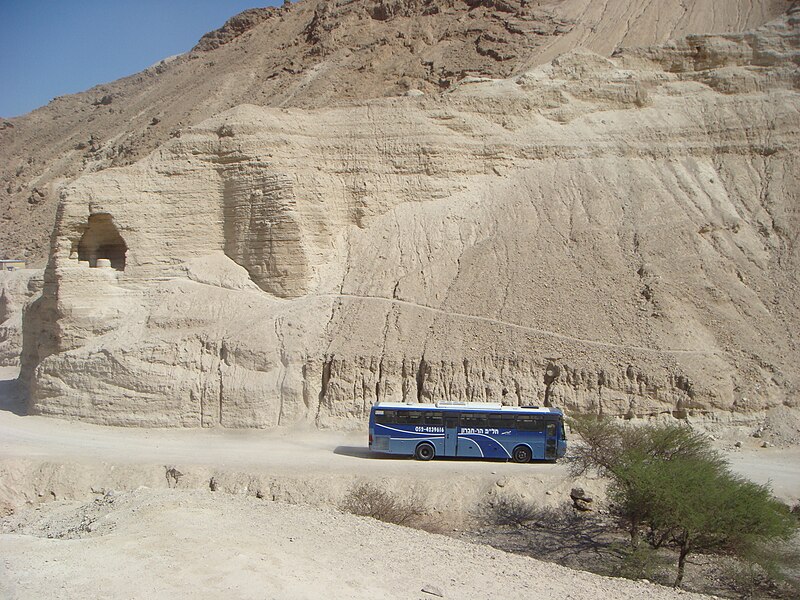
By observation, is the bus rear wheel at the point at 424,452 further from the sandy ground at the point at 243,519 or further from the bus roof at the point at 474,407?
the bus roof at the point at 474,407

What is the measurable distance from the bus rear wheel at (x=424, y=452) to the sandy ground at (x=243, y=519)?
1.07 ft

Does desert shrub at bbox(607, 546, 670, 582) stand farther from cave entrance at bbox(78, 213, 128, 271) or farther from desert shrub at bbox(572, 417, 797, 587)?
cave entrance at bbox(78, 213, 128, 271)

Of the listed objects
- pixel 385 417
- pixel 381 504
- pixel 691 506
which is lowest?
pixel 381 504

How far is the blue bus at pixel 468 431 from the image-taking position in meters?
19.1

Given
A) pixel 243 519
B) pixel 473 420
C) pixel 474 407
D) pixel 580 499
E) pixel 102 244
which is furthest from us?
pixel 102 244

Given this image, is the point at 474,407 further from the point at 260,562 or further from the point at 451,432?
the point at 260,562

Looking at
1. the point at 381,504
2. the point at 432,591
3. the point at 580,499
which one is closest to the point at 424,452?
the point at 381,504

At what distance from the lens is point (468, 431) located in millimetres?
19328

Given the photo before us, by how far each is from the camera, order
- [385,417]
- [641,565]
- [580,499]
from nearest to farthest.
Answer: [641,565] → [580,499] → [385,417]

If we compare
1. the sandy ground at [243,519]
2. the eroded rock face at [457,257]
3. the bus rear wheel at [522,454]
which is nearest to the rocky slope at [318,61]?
the eroded rock face at [457,257]

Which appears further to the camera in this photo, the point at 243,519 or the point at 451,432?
the point at 451,432

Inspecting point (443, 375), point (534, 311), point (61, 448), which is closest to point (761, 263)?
point (534, 311)

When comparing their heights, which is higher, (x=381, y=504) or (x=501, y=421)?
(x=501, y=421)

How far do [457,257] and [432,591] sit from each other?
51.4 ft
